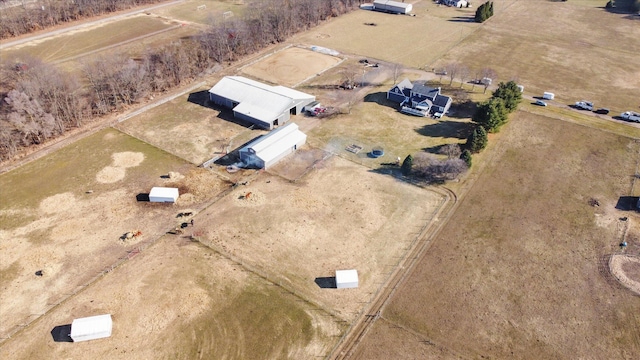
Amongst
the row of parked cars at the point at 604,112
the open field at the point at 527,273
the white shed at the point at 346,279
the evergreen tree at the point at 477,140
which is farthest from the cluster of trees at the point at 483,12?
the white shed at the point at 346,279

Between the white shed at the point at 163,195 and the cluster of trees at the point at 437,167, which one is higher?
the white shed at the point at 163,195

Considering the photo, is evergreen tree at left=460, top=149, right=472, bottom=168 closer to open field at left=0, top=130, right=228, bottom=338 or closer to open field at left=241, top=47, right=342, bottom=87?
open field at left=0, top=130, right=228, bottom=338

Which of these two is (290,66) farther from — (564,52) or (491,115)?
(564,52)

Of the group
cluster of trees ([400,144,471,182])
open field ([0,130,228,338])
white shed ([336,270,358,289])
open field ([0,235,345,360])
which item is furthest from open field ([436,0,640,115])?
open field ([0,235,345,360])

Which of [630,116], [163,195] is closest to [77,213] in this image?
[163,195]

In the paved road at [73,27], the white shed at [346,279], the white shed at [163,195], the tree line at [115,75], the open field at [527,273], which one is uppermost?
the paved road at [73,27]

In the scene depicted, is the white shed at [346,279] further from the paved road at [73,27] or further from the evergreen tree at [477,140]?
the paved road at [73,27]
